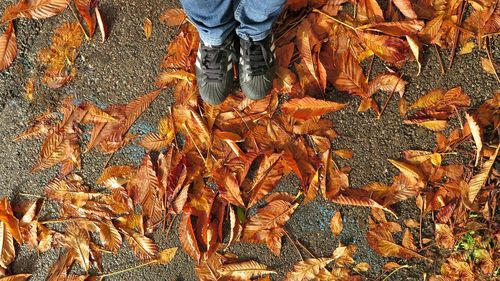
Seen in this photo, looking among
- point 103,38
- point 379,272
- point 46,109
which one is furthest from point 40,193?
point 379,272

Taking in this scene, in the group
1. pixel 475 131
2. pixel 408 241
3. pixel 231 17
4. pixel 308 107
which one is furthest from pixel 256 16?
pixel 408 241

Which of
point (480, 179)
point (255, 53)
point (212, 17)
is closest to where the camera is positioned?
point (212, 17)

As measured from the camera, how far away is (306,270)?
212 cm

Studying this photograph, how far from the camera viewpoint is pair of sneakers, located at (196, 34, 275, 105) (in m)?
1.94

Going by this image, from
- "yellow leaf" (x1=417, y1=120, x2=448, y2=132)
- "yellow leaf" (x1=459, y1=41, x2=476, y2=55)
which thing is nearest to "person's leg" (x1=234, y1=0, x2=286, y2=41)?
"yellow leaf" (x1=417, y1=120, x2=448, y2=132)

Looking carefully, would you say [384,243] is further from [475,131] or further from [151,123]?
[151,123]

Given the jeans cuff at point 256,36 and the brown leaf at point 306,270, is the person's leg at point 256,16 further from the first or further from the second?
the brown leaf at point 306,270

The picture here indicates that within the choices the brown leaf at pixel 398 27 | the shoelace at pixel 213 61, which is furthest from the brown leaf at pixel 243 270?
the brown leaf at pixel 398 27

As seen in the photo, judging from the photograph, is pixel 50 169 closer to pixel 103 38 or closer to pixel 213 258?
pixel 103 38

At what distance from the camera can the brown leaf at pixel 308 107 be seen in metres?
2.06

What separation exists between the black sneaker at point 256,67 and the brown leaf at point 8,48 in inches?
45.9

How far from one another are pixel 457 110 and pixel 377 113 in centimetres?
37

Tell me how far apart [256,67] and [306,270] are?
0.99 m

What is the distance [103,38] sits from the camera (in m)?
2.20
